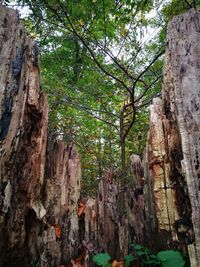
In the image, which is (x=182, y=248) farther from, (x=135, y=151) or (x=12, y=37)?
(x=135, y=151)

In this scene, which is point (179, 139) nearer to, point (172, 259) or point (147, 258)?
point (172, 259)

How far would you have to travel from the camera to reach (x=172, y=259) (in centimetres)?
218

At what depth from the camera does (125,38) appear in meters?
5.19

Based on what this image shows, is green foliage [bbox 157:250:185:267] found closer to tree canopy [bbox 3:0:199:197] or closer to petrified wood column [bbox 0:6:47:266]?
petrified wood column [bbox 0:6:47:266]

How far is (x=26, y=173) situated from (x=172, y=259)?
1.68 m

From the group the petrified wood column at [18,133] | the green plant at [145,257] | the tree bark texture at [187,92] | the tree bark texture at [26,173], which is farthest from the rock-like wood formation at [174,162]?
the petrified wood column at [18,133]

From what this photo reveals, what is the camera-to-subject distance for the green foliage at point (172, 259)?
2.13 m

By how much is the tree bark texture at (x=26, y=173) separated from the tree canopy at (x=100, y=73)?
1.73m

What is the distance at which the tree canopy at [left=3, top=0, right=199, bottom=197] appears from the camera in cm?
451

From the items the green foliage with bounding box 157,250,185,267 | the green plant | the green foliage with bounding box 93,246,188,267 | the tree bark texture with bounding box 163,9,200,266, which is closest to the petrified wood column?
the green foliage with bounding box 93,246,188,267

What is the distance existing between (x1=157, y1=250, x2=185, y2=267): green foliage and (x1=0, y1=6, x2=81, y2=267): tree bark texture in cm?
137

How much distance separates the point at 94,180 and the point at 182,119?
17.3 ft

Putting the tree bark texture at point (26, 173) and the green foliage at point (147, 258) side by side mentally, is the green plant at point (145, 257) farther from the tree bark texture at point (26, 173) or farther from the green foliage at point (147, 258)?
the tree bark texture at point (26, 173)

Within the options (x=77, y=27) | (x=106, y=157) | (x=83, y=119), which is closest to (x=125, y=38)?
(x=77, y=27)
